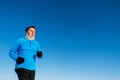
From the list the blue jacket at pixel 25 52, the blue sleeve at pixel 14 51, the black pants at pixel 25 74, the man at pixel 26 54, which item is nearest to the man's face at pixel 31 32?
the man at pixel 26 54

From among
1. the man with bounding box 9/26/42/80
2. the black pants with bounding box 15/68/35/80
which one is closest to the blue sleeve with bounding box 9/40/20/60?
the man with bounding box 9/26/42/80

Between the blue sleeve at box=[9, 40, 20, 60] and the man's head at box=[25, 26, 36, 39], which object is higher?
the man's head at box=[25, 26, 36, 39]

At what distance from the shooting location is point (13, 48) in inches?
Result: 326

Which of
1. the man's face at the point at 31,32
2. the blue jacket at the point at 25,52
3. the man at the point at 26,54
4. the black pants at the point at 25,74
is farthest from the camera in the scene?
the man's face at the point at 31,32

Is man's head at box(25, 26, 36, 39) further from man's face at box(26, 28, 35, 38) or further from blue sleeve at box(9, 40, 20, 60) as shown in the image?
blue sleeve at box(9, 40, 20, 60)

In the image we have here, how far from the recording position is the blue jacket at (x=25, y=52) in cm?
820

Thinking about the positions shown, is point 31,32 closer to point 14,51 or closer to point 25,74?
point 14,51

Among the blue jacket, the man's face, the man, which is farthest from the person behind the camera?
the man's face

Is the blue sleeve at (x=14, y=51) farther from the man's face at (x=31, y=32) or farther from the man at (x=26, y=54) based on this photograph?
the man's face at (x=31, y=32)

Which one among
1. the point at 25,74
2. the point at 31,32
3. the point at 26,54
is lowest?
the point at 25,74

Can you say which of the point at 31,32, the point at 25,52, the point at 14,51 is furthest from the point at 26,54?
the point at 31,32

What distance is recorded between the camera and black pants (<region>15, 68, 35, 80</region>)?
26.2 ft

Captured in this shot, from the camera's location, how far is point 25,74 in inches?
316

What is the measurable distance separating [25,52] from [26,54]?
5cm
